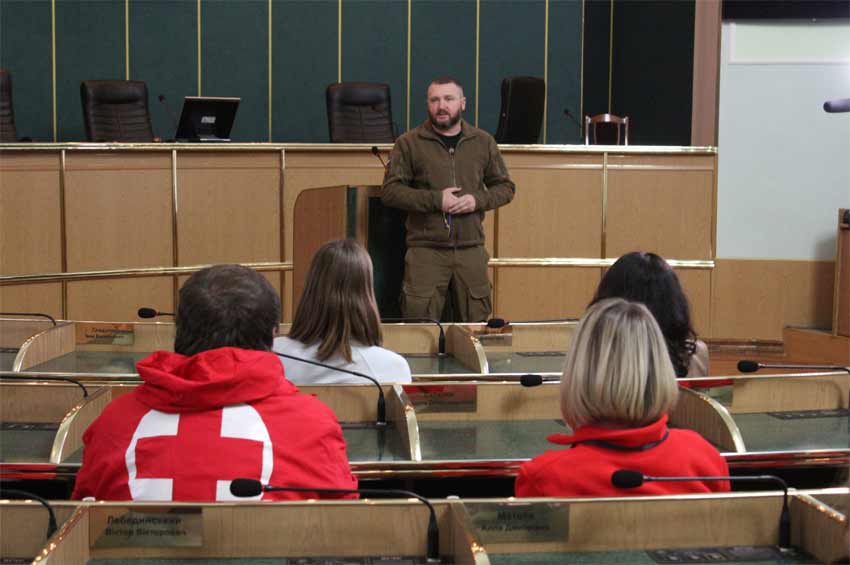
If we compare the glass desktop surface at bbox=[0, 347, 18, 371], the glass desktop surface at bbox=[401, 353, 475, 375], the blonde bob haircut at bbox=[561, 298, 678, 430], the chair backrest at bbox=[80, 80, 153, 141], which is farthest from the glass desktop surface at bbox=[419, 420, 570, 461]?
the chair backrest at bbox=[80, 80, 153, 141]

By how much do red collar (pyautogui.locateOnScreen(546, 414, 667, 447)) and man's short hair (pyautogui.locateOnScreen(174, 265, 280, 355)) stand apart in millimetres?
627

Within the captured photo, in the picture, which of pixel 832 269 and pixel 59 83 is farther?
pixel 59 83

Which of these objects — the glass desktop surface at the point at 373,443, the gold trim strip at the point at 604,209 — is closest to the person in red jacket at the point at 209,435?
the glass desktop surface at the point at 373,443

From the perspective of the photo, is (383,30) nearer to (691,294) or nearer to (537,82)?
(537,82)

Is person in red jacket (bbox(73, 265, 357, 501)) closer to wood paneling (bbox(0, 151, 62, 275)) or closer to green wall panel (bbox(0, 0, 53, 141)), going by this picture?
wood paneling (bbox(0, 151, 62, 275))

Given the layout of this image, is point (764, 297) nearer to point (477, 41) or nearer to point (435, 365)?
point (477, 41)

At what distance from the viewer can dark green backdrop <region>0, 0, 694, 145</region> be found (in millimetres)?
9094

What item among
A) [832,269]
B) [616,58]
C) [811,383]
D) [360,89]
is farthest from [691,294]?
[811,383]

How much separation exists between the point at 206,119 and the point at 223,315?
525 cm

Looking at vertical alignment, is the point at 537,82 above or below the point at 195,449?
above

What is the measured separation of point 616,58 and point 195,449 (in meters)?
8.41

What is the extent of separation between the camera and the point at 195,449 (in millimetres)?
1740

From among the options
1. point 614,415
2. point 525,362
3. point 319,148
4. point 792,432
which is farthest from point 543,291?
point 614,415

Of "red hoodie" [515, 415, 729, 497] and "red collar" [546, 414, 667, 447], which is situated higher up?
"red collar" [546, 414, 667, 447]
